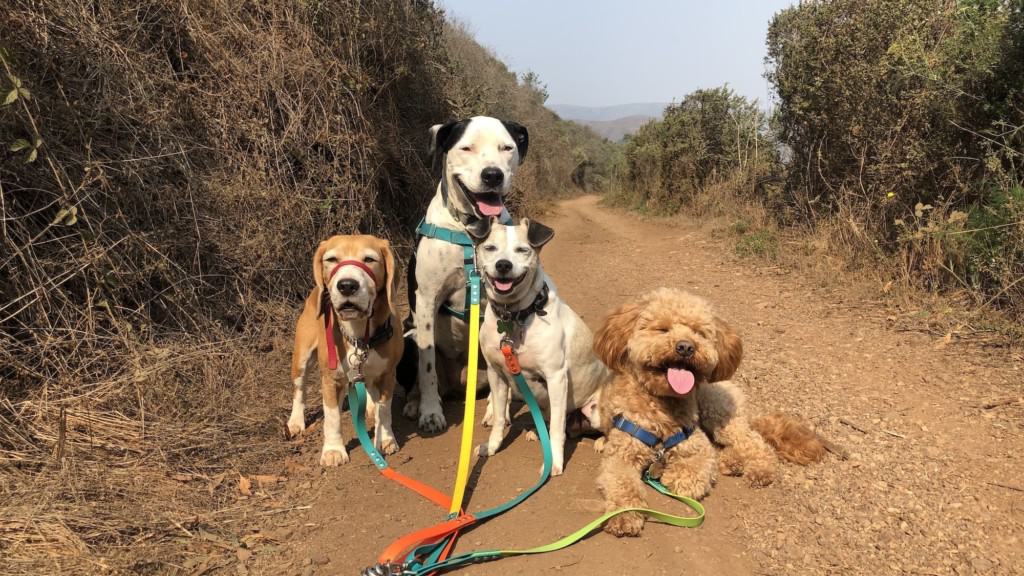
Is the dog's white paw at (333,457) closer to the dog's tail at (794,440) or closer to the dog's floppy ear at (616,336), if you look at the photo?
the dog's floppy ear at (616,336)

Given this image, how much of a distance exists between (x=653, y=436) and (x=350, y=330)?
2059 mm

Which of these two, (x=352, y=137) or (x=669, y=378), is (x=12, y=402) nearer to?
(x=669, y=378)

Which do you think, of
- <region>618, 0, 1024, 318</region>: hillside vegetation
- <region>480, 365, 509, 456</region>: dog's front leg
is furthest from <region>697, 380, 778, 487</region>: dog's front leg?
<region>618, 0, 1024, 318</region>: hillside vegetation

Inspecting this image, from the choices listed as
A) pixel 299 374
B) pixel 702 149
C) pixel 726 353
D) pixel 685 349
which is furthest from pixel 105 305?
pixel 702 149

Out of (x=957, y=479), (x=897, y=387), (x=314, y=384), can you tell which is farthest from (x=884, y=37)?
(x=314, y=384)

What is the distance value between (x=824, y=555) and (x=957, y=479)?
1.08 metres

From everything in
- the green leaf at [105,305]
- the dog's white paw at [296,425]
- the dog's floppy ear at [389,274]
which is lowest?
the dog's white paw at [296,425]

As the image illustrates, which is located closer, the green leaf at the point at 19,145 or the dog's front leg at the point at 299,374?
the green leaf at the point at 19,145

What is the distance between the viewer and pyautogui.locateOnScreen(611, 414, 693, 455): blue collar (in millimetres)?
3203

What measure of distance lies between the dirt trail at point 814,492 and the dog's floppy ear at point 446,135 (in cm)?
225

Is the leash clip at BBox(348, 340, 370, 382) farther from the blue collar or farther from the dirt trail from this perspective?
the blue collar

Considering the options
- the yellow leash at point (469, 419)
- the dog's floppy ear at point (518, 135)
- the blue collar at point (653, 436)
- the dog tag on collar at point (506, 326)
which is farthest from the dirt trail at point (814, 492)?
the dog's floppy ear at point (518, 135)

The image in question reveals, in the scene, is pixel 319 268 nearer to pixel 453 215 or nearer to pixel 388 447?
pixel 453 215

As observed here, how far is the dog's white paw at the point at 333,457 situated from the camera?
3676mm
